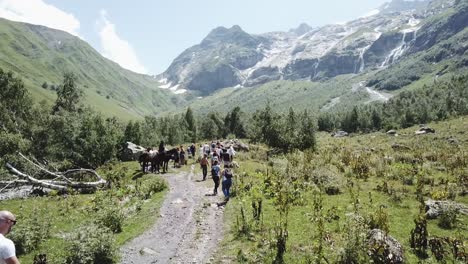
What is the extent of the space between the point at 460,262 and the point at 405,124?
132m

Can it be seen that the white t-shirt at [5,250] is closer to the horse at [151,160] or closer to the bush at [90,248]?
the bush at [90,248]

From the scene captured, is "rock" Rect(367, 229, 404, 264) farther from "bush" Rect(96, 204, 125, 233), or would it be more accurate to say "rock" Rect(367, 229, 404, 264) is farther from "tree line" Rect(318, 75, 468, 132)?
"tree line" Rect(318, 75, 468, 132)

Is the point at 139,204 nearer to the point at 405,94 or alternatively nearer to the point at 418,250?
the point at 418,250

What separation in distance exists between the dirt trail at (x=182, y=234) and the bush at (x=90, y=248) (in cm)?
85

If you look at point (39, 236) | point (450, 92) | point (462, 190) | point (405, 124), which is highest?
point (450, 92)

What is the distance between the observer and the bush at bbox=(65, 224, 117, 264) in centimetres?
1593

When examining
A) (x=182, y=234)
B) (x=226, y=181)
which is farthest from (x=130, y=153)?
(x=182, y=234)

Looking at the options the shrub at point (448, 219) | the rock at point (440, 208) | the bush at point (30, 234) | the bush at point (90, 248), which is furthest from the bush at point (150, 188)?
the shrub at point (448, 219)

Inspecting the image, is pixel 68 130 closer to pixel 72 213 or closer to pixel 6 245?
pixel 72 213

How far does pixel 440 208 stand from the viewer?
22547 mm

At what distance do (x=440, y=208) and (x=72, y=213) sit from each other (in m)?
23.3

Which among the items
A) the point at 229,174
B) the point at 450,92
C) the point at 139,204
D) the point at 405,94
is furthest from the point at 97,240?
the point at 405,94

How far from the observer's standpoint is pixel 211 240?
1927cm

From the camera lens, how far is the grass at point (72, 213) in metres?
19.2
